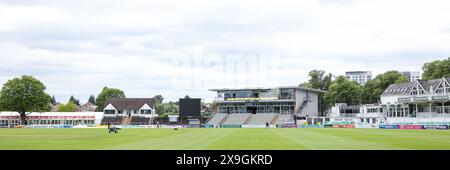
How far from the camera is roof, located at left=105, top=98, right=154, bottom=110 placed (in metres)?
126

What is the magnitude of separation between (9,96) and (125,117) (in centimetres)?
2712

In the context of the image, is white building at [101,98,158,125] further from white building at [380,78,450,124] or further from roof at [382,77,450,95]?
roof at [382,77,450,95]

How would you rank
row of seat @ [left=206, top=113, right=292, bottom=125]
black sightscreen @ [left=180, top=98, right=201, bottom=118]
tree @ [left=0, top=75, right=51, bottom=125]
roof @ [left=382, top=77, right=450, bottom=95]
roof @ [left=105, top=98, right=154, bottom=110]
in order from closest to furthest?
1. roof @ [left=382, top=77, right=450, bottom=95]
2. black sightscreen @ [left=180, top=98, right=201, bottom=118]
3. row of seat @ [left=206, top=113, right=292, bottom=125]
4. tree @ [left=0, top=75, right=51, bottom=125]
5. roof @ [left=105, top=98, right=154, bottom=110]

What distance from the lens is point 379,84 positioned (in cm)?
12238

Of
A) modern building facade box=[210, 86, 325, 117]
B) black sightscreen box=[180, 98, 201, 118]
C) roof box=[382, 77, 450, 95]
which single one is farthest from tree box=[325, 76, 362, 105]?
black sightscreen box=[180, 98, 201, 118]

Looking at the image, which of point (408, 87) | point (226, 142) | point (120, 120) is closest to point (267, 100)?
point (408, 87)

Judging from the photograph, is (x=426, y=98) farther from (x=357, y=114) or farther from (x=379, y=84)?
(x=379, y=84)

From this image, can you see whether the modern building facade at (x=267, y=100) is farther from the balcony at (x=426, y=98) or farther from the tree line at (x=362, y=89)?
the balcony at (x=426, y=98)

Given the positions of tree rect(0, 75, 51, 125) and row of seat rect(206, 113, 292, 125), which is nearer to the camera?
row of seat rect(206, 113, 292, 125)

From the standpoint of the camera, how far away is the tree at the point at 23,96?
113812 millimetres

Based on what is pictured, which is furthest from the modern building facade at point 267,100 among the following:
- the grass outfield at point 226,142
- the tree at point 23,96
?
the grass outfield at point 226,142

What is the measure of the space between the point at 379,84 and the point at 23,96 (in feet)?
276

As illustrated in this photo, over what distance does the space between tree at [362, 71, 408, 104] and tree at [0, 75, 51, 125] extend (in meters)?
78.5
